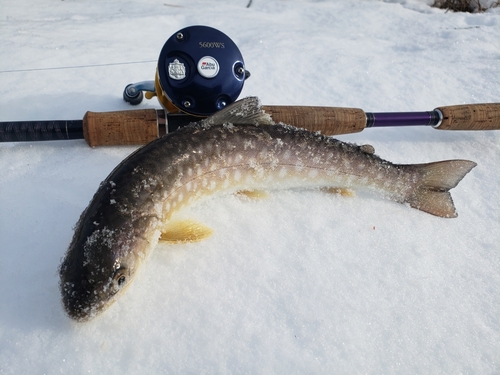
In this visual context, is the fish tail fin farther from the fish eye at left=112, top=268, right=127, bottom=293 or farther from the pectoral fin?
the fish eye at left=112, top=268, right=127, bottom=293

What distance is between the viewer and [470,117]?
3.37 metres

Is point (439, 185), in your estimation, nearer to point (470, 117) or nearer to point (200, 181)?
point (470, 117)

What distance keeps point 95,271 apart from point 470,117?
3315 millimetres

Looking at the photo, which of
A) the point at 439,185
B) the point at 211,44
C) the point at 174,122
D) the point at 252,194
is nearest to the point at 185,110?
the point at 174,122

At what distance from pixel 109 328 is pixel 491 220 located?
9.40ft

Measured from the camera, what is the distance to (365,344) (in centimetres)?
217

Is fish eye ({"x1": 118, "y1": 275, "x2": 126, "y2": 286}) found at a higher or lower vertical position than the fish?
lower

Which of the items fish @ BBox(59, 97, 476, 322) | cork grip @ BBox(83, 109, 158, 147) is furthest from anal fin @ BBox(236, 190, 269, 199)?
cork grip @ BBox(83, 109, 158, 147)

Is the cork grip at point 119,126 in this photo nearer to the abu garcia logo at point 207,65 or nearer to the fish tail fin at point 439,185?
the abu garcia logo at point 207,65

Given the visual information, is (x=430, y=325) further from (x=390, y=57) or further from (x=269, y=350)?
(x=390, y=57)

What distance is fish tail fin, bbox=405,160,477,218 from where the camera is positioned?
287 cm

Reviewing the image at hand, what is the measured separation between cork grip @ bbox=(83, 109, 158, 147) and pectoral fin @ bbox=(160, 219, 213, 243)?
33.2 inches

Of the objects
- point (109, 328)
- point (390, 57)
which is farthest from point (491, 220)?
point (109, 328)

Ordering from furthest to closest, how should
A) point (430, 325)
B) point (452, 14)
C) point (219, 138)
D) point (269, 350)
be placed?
point (452, 14) → point (219, 138) → point (430, 325) → point (269, 350)
